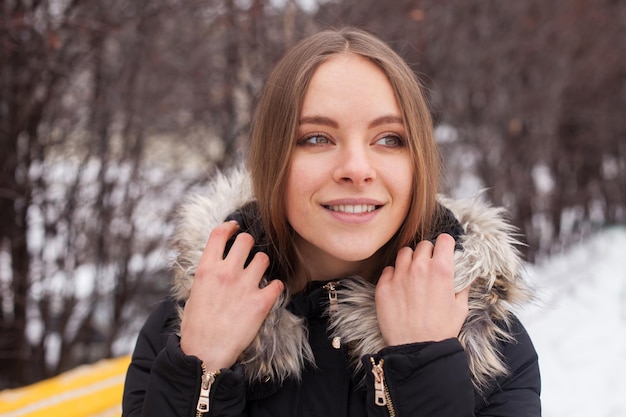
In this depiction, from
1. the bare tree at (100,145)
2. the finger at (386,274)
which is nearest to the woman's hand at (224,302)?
the finger at (386,274)

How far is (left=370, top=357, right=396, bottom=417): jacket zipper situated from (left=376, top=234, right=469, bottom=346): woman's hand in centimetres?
8

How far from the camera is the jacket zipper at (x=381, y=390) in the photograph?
1.43m

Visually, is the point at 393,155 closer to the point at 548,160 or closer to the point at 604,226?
the point at 548,160

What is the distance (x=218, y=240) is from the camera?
167 cm

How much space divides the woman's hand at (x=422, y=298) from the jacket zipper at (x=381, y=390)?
0.08 m

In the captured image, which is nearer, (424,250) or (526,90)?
(424,250)

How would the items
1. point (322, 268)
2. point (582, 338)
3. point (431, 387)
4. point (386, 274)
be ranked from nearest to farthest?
point (431, 387) < point (386, 274) < point (322, 268) < point (582, 338)

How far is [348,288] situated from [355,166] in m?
0.37

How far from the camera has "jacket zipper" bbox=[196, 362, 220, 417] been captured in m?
1.47

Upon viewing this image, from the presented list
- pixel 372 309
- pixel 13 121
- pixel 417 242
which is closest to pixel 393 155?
pixel 417 242

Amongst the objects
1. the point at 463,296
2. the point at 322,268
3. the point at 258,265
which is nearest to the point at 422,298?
the point at 463,296

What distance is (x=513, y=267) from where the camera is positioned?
1632mm

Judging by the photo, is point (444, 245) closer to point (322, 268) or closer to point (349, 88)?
point (322, 268)

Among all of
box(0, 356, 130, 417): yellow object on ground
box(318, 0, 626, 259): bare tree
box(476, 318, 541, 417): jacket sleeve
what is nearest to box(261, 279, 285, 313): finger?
box(476, 318, 541, 417): jacket sleeve
